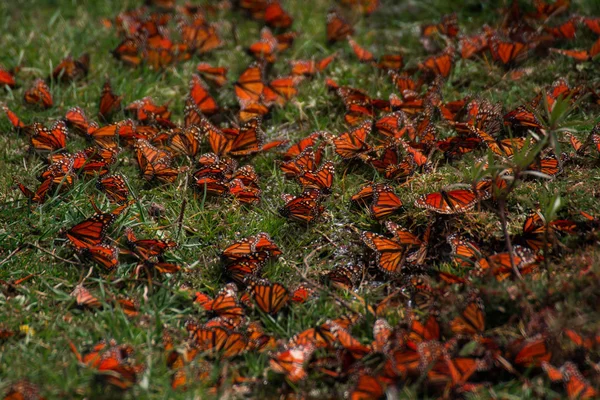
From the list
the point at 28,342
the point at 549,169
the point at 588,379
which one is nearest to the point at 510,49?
the point at 549,169

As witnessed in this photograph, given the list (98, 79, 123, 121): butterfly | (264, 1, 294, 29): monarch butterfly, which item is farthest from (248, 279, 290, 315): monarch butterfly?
(264, 1, 294, 29): monarch butterfly

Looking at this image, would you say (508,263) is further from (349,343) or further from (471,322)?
(349,343)

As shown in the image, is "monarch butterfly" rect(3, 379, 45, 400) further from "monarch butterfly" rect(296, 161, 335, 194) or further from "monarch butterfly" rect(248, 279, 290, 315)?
"monarch butterfly" rect(296, 161, 335, 194)

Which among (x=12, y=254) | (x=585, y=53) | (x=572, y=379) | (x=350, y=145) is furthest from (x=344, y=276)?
(x=585, y=53)

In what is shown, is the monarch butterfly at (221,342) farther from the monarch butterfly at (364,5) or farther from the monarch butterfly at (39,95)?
the monarch butterfly at (364,5)

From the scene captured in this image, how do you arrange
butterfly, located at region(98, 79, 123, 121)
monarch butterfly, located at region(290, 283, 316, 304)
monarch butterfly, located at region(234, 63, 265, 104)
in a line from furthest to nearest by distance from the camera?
monarch butterfly, located at region(234, 63, 265, 104)
butterfly, located at region(98, 79, 123, 121)
monarch butterfly, located at region(290, 283, 316, 304)
